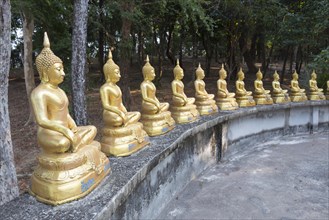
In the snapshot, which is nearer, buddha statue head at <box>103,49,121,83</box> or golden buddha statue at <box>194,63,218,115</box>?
buddha statue head at <box>103,49,121,83</box>

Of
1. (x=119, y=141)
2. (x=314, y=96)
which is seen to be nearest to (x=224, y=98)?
(x=119, y=141)

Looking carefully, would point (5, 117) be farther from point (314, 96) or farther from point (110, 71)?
point (314, 96)

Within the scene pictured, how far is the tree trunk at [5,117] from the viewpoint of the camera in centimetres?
302

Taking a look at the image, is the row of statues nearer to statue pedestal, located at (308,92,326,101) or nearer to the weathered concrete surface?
the weathered concrete surface

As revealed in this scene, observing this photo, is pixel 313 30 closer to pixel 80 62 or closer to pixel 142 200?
A: pixel 80 62

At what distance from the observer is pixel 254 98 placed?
20.3ft

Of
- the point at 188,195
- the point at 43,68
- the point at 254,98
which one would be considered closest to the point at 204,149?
the point at 188,195

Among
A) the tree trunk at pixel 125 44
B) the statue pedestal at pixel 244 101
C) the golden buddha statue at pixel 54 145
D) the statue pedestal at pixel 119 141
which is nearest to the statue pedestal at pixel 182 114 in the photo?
the statue pedestal at pixel 119 141

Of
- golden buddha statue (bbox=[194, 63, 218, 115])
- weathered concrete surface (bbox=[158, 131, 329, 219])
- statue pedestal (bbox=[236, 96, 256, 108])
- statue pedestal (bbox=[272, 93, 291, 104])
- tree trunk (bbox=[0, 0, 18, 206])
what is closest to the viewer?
tree trunk (bbox=[0, 0, 18, 206])

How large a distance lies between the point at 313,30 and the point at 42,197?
831 centimetres

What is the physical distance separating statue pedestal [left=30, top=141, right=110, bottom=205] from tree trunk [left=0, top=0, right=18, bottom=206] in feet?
4.41

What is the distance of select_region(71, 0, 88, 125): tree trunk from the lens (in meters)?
4.59

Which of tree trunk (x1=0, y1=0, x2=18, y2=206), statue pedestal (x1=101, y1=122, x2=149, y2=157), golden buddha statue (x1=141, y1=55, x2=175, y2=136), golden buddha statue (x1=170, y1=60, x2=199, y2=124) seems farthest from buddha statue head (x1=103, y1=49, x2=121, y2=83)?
golden buddha statue (x1=170, y1=60, x2=199, y2=124)

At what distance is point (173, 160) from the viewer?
141 inches
